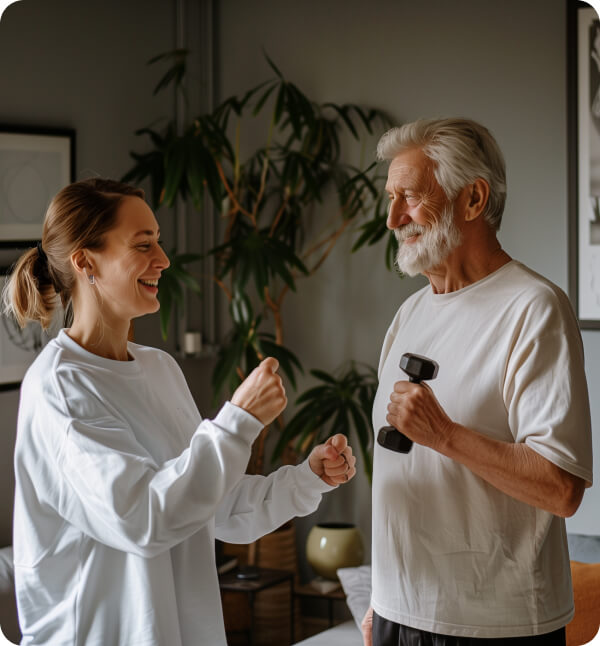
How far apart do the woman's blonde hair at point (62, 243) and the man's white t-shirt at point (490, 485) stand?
66 cm

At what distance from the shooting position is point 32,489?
151cm

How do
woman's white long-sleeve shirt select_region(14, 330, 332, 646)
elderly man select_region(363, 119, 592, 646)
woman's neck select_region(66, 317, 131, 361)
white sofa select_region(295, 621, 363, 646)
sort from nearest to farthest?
woman's white long-sleeve shirt select_region(14, 330, 332, 646) → elderly man select_region(363, 119, 592, 646) → woman's neck select_region(66, 317, 131, 361) → white sofa select_region(295, 621, 363, 646)

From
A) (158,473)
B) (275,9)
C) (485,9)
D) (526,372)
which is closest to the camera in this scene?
(158,473)

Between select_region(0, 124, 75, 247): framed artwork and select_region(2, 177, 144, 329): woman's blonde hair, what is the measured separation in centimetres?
168

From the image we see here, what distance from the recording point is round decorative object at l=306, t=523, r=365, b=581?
3.64 m

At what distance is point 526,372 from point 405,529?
0.39 m

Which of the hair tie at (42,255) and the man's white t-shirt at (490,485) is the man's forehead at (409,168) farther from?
the hair tie at (42,255)

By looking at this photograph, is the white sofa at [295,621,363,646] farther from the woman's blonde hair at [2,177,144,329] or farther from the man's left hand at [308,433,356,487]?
the woman's blonde hair at [2,177,144,329]

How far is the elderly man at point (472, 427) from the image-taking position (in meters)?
1.53

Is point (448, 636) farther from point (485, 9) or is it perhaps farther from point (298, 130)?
point (485, 9)

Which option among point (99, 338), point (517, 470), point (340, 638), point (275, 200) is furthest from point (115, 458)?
point (275, 200)

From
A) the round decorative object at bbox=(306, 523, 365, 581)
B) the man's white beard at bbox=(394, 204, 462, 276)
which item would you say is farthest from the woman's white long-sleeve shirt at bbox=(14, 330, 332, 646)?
the round decorative object at bbox=(306, 523, 365, 581)

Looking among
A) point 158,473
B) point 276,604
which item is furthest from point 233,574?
point 158,473

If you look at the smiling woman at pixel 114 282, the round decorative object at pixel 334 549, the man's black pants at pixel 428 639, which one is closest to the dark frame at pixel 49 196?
the round decorative object at pixel 334 549
